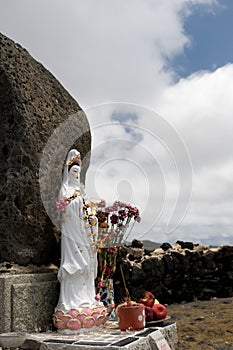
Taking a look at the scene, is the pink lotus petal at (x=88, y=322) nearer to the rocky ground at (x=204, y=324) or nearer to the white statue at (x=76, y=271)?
the white statue at (x=76, y=271)

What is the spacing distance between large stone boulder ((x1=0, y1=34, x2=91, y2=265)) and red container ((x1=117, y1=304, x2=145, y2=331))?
4.27 ft

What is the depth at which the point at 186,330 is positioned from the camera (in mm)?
7266

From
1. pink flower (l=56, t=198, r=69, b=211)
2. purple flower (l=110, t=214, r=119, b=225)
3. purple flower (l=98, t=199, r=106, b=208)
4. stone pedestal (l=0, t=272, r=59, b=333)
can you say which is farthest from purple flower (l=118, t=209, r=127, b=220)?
stone pedestal (l=0, t=272, r=59, b=333)

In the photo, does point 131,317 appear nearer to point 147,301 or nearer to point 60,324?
point 147,301

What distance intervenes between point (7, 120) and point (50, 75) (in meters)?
1.38

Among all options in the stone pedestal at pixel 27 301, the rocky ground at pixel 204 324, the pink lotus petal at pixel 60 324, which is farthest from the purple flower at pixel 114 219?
the rocky ground at pixel 204 324

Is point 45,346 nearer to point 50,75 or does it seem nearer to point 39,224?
point 39,224

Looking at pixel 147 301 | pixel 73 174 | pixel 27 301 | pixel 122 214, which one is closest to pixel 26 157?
pixel 73 174

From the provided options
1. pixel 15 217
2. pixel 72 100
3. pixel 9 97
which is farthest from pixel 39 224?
pixel 72 100

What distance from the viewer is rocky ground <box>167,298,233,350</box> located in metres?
6.50

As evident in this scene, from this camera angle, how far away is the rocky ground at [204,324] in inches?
256

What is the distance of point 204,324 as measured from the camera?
7594 mm

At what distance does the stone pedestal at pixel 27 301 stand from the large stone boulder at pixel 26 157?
0.28 metres

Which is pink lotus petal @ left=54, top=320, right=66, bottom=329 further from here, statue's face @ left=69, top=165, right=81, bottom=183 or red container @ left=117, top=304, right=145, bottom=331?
statue's face @ left=69, top=165, right=81, bottom=183
